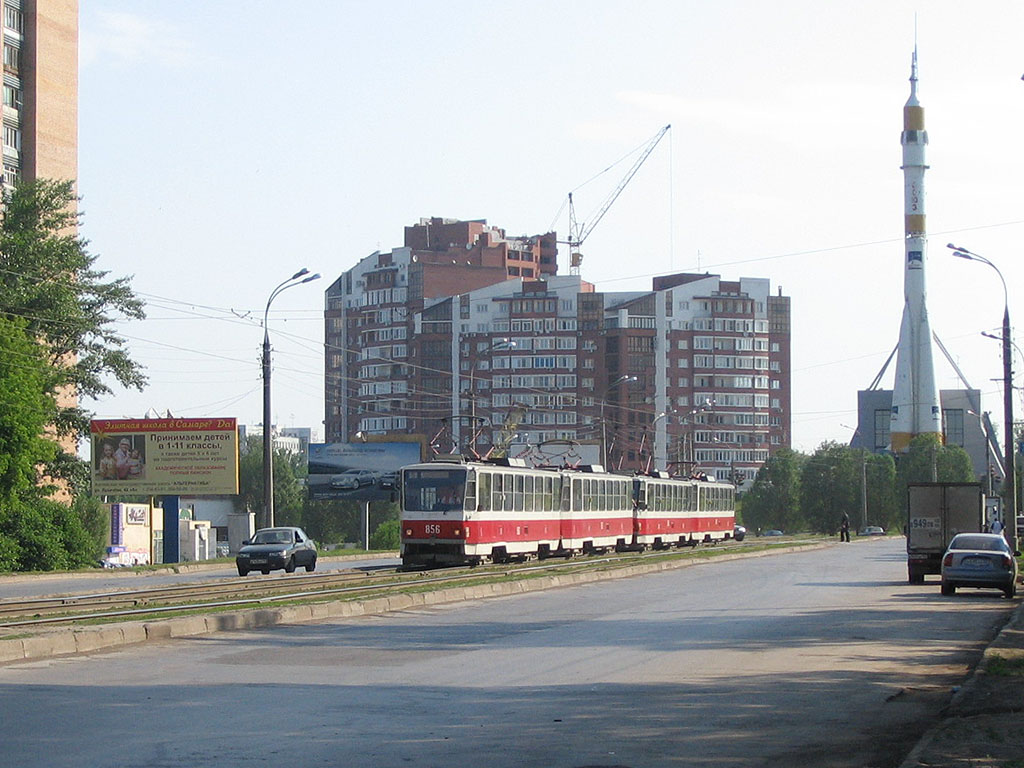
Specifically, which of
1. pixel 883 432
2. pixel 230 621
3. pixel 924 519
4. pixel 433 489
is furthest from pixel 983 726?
pixel 883 432

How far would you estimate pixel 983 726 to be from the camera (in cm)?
1015

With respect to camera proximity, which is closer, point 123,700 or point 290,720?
point 290,720

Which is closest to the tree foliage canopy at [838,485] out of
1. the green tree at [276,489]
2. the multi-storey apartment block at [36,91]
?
the green tree at [276,489]

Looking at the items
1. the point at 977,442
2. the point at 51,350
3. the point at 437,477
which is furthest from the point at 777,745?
the point at 977,442

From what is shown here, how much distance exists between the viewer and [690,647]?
17.0 metres

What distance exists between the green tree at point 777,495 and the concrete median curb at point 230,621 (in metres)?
98.9

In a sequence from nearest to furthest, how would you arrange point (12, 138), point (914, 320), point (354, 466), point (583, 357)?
point (354, 466)
point (12, 138)
point (914, 320)
point (583, 357)

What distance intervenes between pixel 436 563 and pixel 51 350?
97.8ft

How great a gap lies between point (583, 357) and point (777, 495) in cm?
3161

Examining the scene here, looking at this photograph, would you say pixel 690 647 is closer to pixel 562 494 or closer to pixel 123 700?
pixel 123 700

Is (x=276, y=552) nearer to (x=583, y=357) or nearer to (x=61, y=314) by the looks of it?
(x=61, y=314)

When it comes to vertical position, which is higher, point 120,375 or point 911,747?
point 120,375

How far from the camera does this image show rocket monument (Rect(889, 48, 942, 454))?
423 feet

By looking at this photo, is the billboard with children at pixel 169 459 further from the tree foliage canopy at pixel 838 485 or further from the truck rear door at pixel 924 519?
the tree foliage canopy at pixel 838 485
